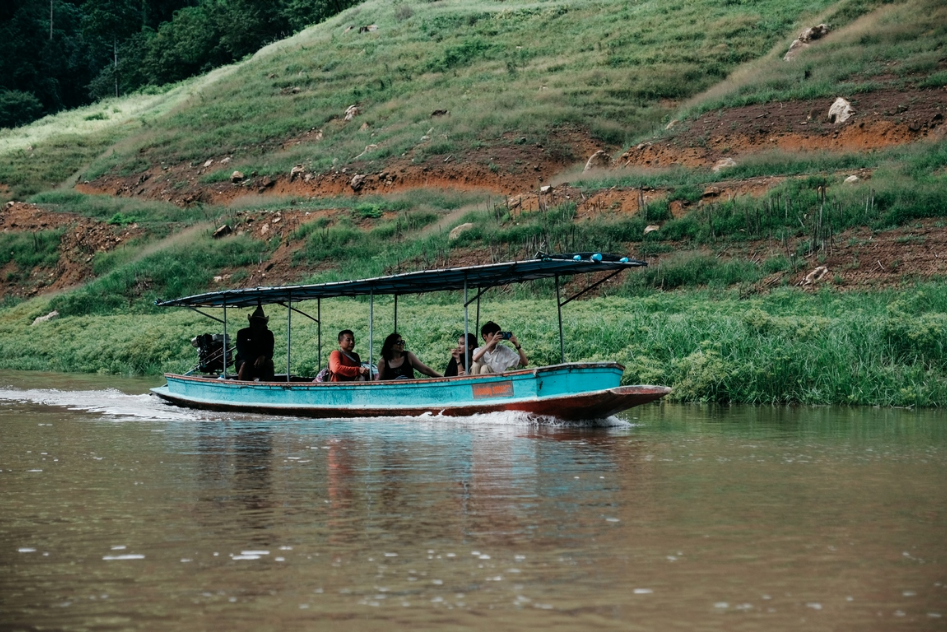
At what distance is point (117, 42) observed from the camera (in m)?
111

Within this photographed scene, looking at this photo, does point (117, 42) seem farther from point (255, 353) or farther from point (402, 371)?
point (402, 371)

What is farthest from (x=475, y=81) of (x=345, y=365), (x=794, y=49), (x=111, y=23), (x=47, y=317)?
(x=111, y=23)

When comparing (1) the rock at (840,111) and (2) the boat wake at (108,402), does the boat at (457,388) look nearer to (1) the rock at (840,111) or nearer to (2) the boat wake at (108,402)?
(2) the boat wake at (108,402)

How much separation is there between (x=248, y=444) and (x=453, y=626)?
9.16 meters

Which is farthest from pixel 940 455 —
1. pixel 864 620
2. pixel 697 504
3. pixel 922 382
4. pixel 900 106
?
pixel 900 106

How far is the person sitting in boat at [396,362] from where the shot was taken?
60.6ft

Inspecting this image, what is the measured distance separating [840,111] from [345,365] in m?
28.6

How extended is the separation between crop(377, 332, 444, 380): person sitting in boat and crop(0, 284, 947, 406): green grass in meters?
4.08

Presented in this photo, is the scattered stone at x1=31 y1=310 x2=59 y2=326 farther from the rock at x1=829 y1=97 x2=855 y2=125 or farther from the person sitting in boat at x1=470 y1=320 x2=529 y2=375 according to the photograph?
the rock at x1=829 y1=97 x2=855 y2=125

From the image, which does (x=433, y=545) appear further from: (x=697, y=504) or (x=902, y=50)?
(x=902, y=50)

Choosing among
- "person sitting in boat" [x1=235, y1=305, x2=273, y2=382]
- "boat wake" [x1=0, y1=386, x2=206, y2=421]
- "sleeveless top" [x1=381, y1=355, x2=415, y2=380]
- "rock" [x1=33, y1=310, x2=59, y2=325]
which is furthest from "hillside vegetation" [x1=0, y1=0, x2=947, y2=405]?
"person sitting in boat" [x1=235, y1=305, x2=273, y2=382]

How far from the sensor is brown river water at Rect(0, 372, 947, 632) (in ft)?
21.5

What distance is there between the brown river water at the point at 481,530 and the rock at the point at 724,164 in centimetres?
2493

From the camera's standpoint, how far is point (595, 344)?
2227 centimetres
